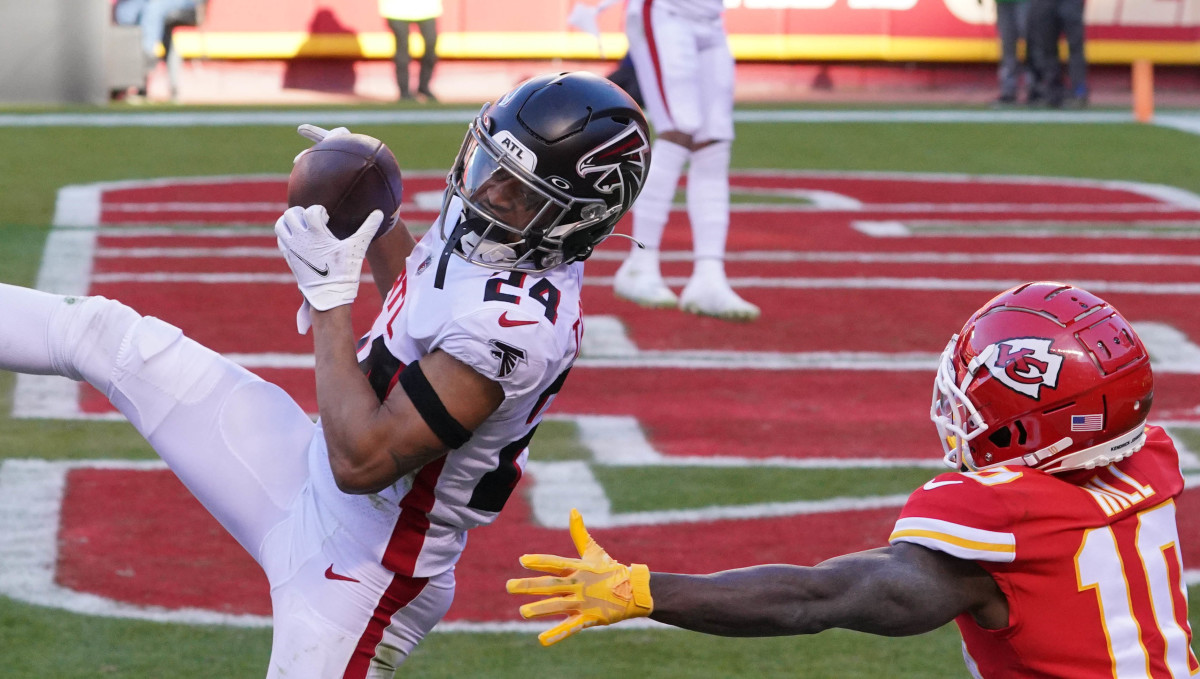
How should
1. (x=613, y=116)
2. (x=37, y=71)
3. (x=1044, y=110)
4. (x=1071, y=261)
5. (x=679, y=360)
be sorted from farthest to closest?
(x=1044, y=110) < (x=37, y=71) < (x=1071, y=261) < (x=679, y=360) < (x=613, y=116)

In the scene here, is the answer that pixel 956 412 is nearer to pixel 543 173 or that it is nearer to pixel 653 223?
pixel 543 173

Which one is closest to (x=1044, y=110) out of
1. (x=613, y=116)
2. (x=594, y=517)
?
(x=594, y=517)

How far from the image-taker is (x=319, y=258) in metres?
2.57

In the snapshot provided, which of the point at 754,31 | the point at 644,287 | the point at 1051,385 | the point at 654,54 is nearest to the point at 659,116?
the point at 654,54

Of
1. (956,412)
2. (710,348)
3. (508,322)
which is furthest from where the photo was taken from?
(710,348)

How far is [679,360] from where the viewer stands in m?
6.06

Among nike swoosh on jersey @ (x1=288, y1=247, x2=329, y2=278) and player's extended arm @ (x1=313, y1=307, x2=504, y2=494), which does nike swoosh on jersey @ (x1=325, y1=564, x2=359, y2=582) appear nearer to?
player's extended arm @ (x1=313, y1=307, x2=504, y2=494)

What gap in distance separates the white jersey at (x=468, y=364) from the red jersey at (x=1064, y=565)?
70 centimetres

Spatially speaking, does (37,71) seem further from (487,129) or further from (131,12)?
(487,129)

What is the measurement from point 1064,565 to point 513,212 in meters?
1.09

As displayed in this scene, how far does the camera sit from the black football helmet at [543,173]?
2568 mm

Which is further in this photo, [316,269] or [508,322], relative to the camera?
[316,269]

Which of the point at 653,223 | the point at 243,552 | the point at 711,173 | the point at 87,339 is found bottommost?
the point at 243,552

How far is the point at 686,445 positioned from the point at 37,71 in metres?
10.5
